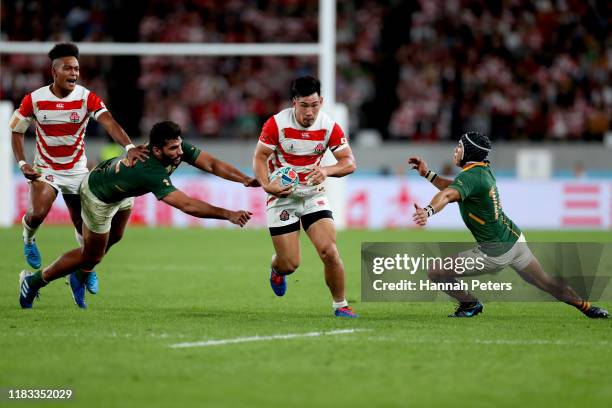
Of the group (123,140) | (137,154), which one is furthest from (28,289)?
(137,154)

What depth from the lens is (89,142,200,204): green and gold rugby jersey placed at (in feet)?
31.3

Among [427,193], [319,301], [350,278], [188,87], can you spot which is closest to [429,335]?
[319,301]

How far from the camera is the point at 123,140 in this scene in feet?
34.7

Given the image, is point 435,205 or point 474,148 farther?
point 474,148

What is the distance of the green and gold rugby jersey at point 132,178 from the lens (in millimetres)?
9531

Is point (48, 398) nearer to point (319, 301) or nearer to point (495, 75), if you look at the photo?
point (319, 301)

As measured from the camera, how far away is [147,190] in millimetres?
9711

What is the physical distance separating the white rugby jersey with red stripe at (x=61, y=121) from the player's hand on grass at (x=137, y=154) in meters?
1.68

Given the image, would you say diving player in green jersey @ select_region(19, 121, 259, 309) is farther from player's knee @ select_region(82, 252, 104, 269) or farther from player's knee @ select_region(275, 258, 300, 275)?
player's knee @ select_region(275, 258, 300, 275)

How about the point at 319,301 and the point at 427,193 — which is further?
A: the point at 427,193

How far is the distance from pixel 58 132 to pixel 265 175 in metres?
2.72

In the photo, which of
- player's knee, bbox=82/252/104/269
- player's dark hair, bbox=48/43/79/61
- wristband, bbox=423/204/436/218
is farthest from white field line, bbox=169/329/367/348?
player's dark hair, bbox=48/43/79/61

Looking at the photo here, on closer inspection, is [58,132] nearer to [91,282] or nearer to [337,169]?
[91,282]

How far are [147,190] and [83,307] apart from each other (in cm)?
170
